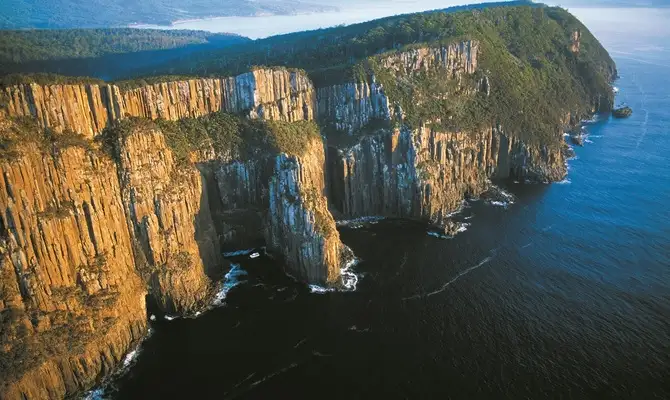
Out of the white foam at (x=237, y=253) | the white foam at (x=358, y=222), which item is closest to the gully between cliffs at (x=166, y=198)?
the white foam at (x=237, y=253)

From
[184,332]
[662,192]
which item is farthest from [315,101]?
[662,192]

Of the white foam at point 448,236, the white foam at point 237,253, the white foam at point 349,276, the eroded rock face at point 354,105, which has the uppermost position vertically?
the eroded rock face at point 354,105

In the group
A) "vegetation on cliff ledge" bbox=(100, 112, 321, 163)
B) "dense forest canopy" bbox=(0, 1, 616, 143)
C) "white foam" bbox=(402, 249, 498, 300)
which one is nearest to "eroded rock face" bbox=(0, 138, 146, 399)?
"vegetation on cliff ledge" bbox=(100, 112, 321, 163)

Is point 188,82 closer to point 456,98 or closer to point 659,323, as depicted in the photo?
point 456,98

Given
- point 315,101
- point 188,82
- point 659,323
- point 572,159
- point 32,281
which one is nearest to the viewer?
point 32,281

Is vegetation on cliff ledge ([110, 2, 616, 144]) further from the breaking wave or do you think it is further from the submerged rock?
the breaking wave

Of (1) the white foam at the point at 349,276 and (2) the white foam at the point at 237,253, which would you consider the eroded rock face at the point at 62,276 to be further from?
(1) the white foam at the point at 349,276
